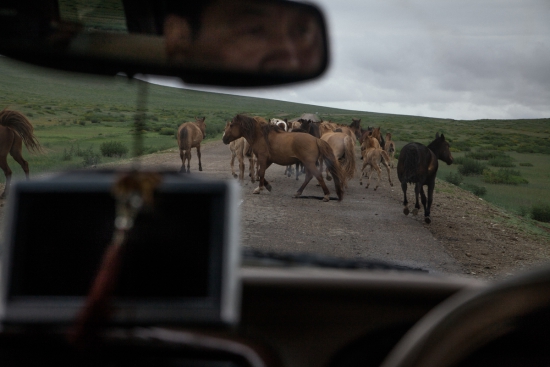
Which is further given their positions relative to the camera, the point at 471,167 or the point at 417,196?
the point at 471,167

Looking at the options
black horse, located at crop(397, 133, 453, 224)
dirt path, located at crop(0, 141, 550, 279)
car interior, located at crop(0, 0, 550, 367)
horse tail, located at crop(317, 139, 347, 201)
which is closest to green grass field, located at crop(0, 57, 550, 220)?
car interior, located at crop(0, 0, 550, 367)

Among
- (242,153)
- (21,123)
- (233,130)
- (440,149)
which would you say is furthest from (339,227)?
(242,153)

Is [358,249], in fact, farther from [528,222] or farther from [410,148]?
[410,148]

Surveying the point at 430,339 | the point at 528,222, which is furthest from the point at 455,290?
the point at 528,222

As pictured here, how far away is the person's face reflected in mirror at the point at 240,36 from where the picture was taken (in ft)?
4.13

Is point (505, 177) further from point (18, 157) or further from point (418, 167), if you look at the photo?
point (18, 157)

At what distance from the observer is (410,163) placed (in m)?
11.5

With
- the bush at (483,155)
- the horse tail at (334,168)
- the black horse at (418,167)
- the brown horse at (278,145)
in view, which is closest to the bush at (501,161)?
the bush at (483,155)

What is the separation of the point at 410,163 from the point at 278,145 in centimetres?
457

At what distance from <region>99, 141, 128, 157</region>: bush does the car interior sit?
124 inches

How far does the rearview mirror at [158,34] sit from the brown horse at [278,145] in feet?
41.4

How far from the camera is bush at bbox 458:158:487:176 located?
36.3ft

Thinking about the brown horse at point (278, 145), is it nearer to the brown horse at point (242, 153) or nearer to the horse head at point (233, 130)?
the horse head at point (233, 130)

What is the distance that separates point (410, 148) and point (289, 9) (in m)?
10.5
